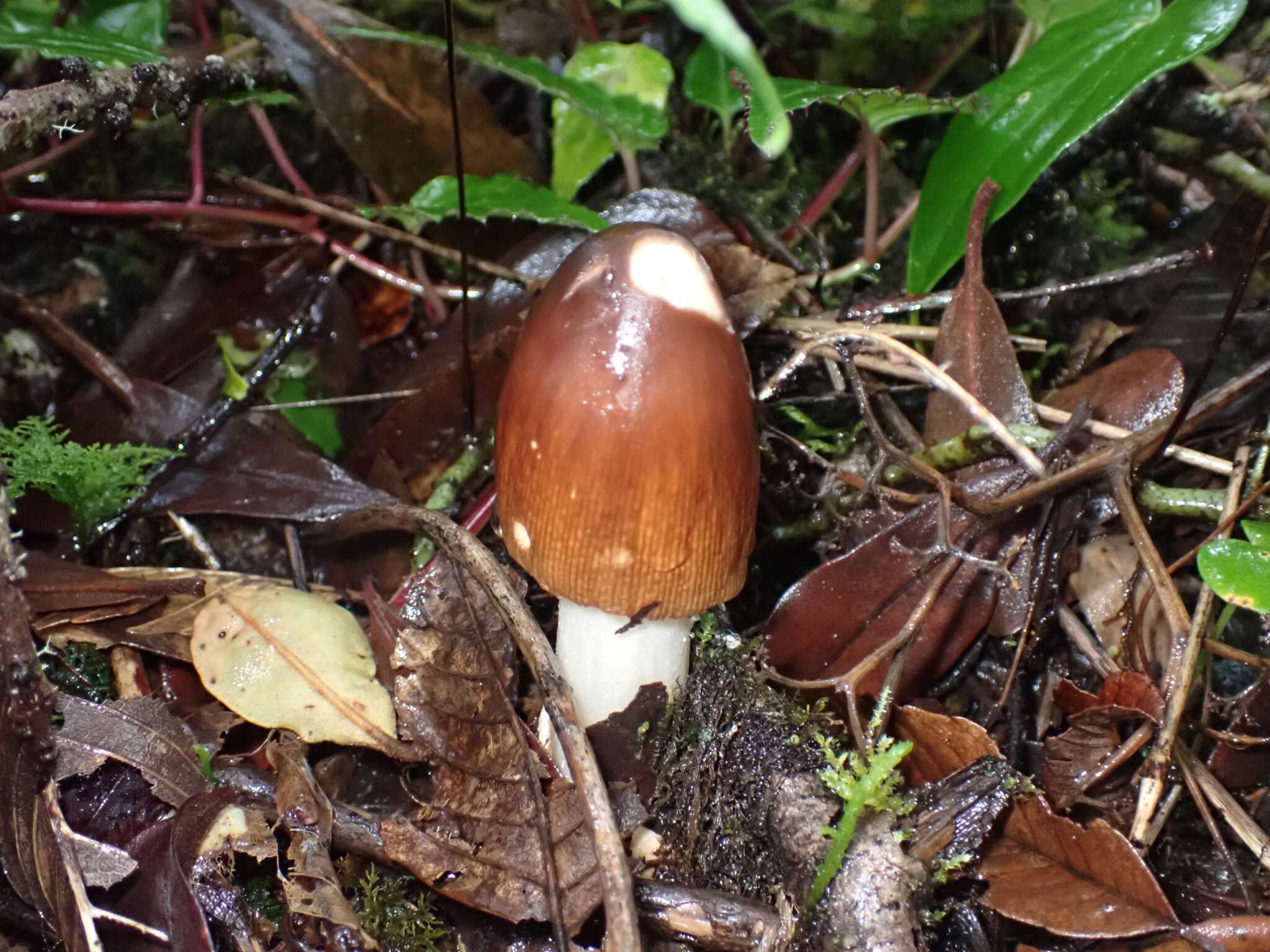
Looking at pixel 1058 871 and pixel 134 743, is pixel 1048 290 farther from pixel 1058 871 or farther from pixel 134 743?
pixel 134 743

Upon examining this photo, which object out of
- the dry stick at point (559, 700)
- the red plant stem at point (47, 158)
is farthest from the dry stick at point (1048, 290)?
the red plant stem at point (47, 158)

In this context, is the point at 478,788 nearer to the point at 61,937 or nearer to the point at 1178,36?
the point at 61,937

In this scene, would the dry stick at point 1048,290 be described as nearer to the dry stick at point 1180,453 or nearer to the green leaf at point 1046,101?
the green leaf at point 1046,101

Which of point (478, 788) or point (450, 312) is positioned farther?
point (450, 312)

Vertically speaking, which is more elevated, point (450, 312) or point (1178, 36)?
point (1178, 36)

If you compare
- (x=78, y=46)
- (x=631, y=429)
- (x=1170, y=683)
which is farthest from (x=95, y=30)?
(x=1170, y=683)

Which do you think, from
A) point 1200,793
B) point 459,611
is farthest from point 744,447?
point 1200,793

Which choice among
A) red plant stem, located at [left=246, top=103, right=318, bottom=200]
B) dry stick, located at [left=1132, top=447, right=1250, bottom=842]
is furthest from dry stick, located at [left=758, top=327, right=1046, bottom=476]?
red plant stem, located at [left=246, top=103, right=318, bottom=200]
